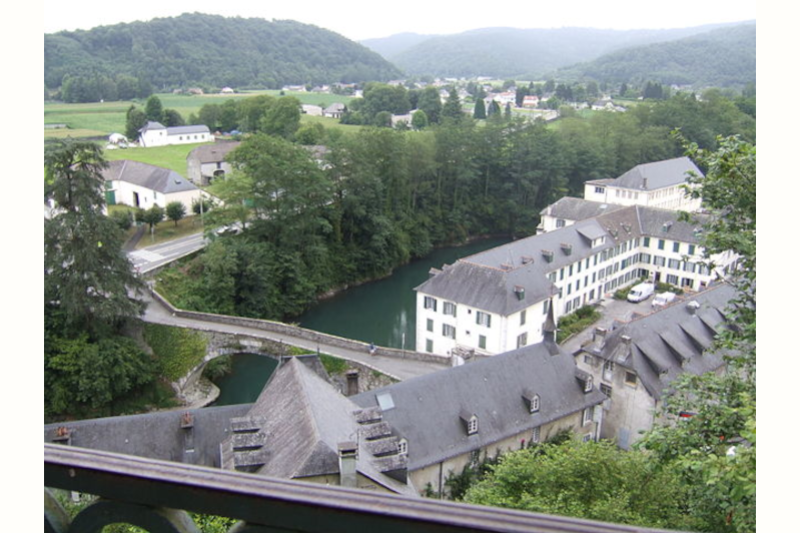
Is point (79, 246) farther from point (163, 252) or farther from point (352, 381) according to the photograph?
point (352, 381)

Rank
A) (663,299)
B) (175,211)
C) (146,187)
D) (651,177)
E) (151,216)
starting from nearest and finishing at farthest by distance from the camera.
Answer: (663,299) → (151,216) → (175,211) → (146,187) → (651,177)

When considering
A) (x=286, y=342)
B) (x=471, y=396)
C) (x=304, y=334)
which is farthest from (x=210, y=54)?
(x=471, y=396)

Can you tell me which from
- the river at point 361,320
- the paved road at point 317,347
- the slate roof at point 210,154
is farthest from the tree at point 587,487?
the slate roof at point 210,154

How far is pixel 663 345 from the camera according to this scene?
82.5ft

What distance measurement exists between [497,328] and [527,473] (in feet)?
48.4

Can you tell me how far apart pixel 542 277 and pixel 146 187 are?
2659cm

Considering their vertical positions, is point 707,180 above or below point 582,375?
above

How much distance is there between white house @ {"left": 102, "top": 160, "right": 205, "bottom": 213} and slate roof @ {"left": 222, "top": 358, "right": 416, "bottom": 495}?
2778 centimetres

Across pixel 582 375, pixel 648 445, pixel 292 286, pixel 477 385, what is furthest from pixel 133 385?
pixel 648 445

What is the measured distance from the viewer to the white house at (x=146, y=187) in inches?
1720

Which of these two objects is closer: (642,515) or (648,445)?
(648,445)

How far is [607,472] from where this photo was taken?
15.1 meters

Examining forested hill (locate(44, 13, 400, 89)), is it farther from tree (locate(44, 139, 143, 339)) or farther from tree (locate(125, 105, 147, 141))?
tree (locate(44, 139, 143, 339))

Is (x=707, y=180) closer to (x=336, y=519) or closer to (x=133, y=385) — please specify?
(x=336, y=519)
